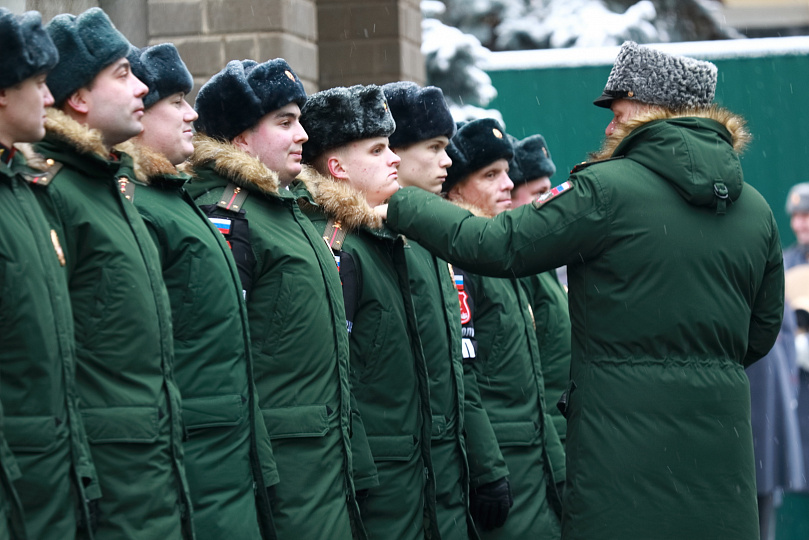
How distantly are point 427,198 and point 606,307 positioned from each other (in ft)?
2.52

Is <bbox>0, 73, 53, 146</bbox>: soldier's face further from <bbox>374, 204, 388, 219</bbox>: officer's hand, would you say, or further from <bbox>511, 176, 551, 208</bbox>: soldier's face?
<bbox>511, 176, 551, 208</bbox>: soldier's face

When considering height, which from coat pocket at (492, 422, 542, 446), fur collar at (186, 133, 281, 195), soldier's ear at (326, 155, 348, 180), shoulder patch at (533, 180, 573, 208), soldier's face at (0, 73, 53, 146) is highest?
soldier's face at (0, 73, 53, 146)

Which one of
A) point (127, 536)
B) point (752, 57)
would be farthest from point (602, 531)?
point (752, 57)

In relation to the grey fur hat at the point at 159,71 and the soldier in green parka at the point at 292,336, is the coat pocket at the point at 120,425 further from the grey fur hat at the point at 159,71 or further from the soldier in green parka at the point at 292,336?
the grey fur hat at the point at 159,71

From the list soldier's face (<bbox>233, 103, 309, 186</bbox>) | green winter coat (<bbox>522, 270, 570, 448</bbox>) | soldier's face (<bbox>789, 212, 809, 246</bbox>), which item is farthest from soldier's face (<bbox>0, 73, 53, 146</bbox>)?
soldier's face (<bbox>789, 212, 809, 246</bbox>)

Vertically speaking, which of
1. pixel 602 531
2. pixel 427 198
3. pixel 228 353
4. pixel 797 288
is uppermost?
pixel 427 198

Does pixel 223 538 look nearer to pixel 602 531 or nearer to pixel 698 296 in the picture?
pixel 602 531

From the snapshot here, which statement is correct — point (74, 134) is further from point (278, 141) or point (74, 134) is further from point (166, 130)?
point (278, 141)

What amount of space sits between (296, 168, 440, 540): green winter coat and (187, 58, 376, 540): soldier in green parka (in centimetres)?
26

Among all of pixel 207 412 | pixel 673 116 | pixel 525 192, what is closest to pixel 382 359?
pixel 207 412

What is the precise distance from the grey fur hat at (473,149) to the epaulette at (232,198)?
222 cm

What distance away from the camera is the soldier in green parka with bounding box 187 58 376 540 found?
4.49 metres

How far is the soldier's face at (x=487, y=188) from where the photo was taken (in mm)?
6805

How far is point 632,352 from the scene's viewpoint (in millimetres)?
4441
